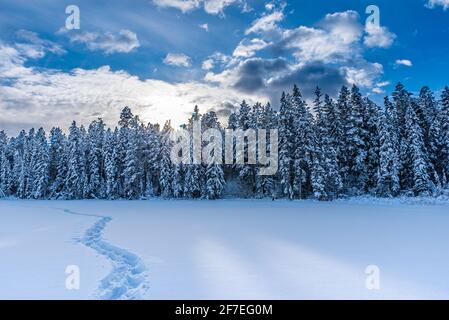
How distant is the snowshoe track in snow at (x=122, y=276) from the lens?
22.6ft

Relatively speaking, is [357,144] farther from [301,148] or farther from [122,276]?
[122,276]

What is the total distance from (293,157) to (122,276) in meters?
42.4

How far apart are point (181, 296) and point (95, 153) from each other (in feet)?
198

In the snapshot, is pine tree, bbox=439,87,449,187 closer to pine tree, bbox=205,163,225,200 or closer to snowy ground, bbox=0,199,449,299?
pine tree, bbox=205,163,225,200

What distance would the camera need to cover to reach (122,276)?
8328 millimetres

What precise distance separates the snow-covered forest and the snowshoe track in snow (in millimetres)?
35753

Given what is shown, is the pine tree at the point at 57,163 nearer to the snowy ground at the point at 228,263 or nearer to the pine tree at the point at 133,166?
the pine tree at the point at 133,166

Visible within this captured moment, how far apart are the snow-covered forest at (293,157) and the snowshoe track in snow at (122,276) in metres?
35.8

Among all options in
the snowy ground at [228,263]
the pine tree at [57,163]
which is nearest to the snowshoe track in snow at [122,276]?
the snowy ground at [228,263]

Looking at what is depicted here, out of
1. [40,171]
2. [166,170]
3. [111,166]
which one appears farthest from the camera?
[40,171]

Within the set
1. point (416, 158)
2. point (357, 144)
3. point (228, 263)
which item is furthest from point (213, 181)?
point (228, 263)

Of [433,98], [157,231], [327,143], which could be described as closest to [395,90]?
[433,98]
